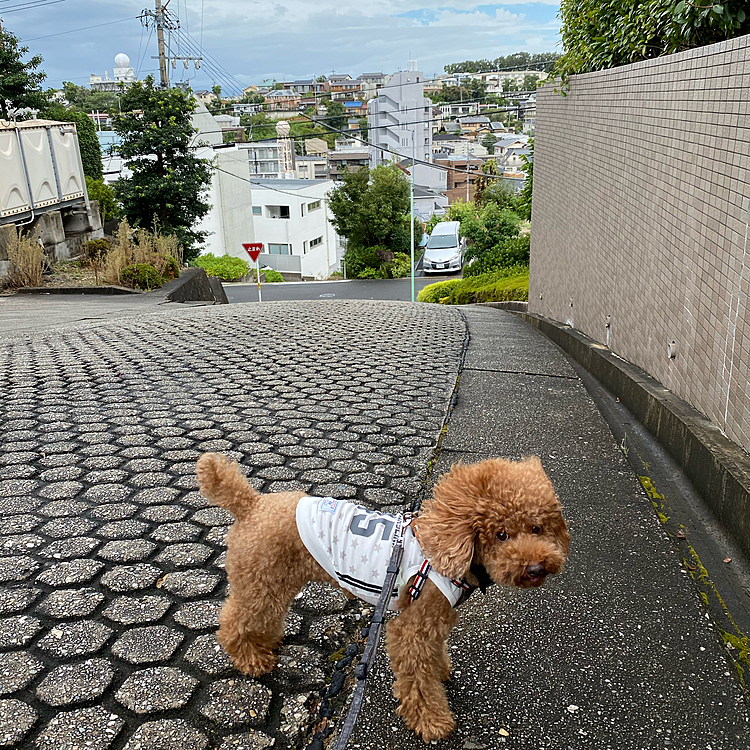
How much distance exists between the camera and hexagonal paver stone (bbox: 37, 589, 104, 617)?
2930 mm

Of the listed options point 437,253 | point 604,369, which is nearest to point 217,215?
point 437,253

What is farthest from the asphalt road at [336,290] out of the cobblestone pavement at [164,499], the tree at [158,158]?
the cobblestone pavement at [164,499]

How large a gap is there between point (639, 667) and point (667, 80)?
4.74 metres

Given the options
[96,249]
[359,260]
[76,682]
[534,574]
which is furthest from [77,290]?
[359,260]

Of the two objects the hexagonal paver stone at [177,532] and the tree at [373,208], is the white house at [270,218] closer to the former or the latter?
the tree at [373,208]

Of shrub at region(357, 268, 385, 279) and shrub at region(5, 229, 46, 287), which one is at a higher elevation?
shrub at region(5, 229, 46, 287)

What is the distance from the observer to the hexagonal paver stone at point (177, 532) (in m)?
3.52

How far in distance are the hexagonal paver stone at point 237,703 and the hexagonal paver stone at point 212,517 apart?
3.98 feet

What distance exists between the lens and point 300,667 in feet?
8.75

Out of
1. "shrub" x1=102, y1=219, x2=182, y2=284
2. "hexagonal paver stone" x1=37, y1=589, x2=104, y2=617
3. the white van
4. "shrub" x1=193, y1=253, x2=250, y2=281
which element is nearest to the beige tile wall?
"hexagonal paver stone" x1=37, y1=589, x2=104, y2=617

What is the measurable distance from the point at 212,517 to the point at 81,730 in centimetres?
150

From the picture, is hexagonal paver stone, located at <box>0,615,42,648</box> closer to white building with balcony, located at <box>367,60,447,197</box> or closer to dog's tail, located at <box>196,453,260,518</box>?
dog's tail, located at <box>196,453,260,518</box>

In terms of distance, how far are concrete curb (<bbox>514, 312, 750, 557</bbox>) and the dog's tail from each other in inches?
94.5

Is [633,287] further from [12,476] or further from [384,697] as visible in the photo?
[12,476]
